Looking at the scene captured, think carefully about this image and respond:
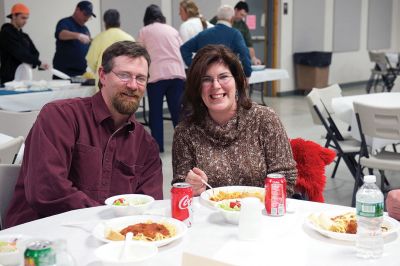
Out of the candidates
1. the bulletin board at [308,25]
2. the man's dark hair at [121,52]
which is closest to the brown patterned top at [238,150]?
the man's dark hair at [121,52]

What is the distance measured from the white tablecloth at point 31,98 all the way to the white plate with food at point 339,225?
341 centimetres

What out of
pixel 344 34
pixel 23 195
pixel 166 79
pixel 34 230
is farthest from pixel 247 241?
pixel 344 34

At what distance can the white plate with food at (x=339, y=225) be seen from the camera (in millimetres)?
1600

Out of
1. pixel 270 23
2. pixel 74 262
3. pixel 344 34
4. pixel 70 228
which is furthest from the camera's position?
pixel 344 34

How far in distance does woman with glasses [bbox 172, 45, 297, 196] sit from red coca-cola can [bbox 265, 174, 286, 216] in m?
0.52

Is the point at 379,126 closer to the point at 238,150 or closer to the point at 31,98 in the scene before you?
the point at 238,150

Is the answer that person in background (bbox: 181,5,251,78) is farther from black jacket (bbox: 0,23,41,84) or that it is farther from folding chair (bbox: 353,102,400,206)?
folding chair (bbox: 353,102,400,206)

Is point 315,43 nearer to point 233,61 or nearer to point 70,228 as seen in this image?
point 233,61

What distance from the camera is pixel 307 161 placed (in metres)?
2.54

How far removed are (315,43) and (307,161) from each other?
9590 mm

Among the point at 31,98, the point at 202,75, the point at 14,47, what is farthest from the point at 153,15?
the point at 202,75

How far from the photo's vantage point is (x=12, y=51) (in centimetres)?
607

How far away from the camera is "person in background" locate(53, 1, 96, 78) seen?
6449 mm

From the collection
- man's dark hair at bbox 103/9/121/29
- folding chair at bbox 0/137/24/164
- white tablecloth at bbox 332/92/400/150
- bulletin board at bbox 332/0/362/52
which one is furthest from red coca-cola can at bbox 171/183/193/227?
bulletin board at bbox 332/0/362/52
